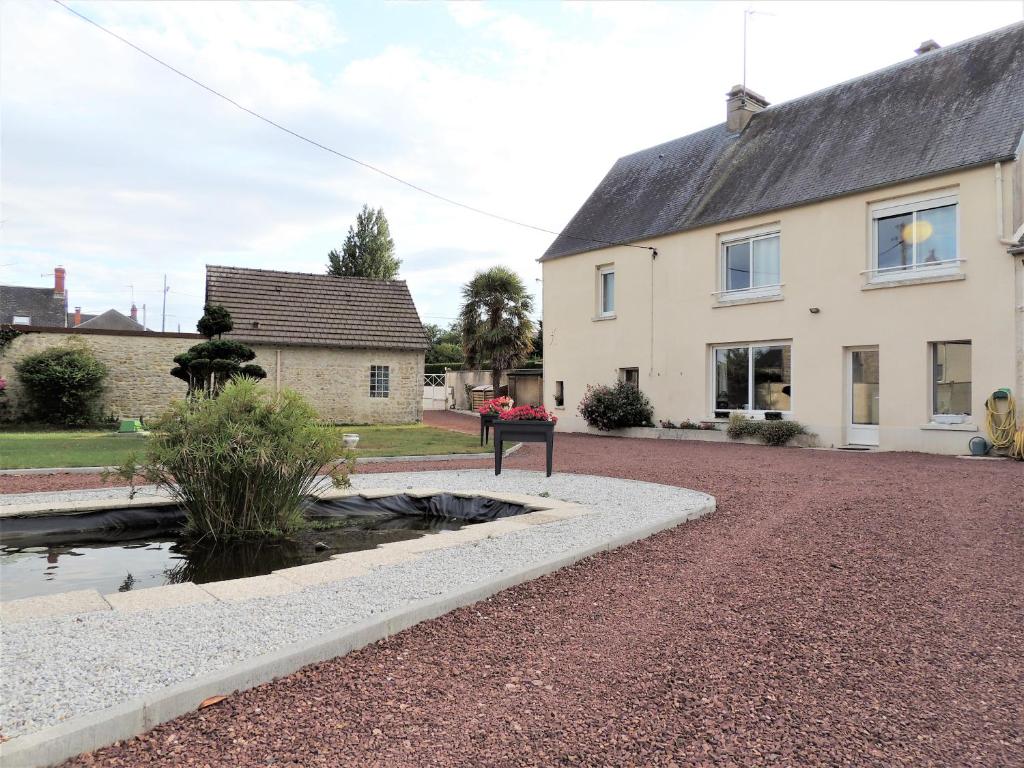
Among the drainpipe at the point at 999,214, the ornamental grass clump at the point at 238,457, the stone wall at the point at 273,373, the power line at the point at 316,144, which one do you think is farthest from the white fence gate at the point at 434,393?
the ornamental grass clump at the point at 238,457

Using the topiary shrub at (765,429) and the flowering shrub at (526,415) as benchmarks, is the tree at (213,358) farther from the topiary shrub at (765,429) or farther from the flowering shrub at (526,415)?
the topiary shrub at (765,429)

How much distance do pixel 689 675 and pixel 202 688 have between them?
203 centimetres

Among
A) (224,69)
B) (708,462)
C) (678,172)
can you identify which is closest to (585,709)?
(708,462)

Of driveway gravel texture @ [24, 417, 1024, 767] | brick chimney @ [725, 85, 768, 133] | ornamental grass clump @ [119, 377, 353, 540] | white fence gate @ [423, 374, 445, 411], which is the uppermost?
brick chimney @ [725, 85, 768, 133]

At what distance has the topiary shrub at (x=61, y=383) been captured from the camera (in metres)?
18.8

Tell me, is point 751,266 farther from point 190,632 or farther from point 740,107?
point 190,632

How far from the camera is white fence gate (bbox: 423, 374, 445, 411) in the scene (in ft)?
115

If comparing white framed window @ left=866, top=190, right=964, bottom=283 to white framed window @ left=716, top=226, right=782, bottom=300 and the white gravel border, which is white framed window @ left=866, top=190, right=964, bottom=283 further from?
the white gravel border

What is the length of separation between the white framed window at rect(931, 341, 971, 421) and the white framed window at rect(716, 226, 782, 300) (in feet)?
12.0

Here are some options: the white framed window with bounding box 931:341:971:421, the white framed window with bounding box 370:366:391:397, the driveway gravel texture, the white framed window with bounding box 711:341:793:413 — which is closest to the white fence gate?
the white framed window with bounding box 370:366:391:397

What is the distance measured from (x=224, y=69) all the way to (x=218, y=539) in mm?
9316

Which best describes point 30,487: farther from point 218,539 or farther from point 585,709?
point 585,709

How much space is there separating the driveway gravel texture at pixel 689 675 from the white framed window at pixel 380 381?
1843 centimetres

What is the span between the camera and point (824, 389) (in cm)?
1430
